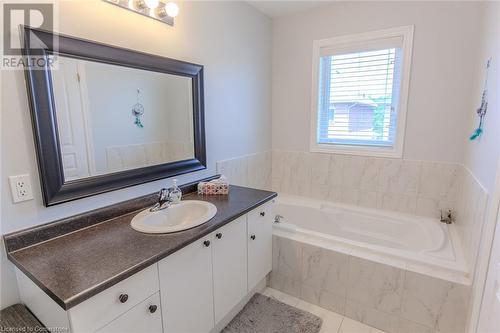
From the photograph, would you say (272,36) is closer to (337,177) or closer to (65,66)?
(337,177)

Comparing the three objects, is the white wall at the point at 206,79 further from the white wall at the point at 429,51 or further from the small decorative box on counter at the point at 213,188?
the white wall at the point at 429,51

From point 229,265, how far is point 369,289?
100 centimetres

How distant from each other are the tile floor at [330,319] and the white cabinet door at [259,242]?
274 mm

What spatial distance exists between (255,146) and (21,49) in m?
2.05

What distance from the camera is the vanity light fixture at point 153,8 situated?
156cm

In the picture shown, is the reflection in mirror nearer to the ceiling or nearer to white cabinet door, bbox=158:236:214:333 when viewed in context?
white cabinet door, bbox=158:236:214:333

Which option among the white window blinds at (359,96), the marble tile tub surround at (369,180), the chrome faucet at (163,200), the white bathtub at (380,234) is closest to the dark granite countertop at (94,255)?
the chrome faucet at (163,200)

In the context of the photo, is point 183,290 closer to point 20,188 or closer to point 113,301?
point 113,301

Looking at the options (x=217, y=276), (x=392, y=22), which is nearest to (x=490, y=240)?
(x=217, y=276)

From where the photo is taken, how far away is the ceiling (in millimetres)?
2539

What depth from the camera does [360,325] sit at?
1913 millimetres

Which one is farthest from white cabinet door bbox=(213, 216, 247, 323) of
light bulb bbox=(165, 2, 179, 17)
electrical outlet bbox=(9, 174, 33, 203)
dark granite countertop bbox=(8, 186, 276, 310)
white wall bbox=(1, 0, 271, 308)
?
light bulb bbox=(165, 2, 179, 17)

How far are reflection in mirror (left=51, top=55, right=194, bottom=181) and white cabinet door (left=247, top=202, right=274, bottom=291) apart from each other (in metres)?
0.70

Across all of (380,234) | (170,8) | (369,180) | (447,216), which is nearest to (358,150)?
(369,180)
